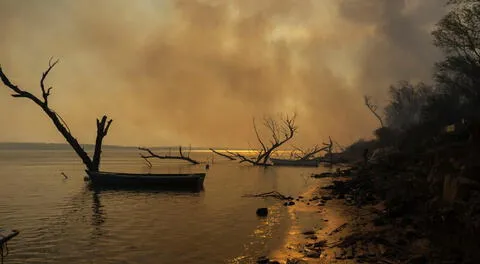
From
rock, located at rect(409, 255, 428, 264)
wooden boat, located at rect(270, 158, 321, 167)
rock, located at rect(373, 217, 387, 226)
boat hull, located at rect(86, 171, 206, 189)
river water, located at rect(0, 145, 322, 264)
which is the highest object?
wooden boat, located at rect(270, 158, 321, 167)

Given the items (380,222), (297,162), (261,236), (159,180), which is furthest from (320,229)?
(297,162)

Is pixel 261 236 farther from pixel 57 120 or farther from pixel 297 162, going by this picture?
pixel 297 162

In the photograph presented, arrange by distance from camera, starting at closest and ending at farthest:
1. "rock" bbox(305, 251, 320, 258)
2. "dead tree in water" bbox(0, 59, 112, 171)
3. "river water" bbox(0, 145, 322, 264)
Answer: "rock" bbox(305, 251, 320, 258) < "river water" bbox(0, 145, 322, 264) < "dead tree in water" bbox(0, 59, 112, 171)

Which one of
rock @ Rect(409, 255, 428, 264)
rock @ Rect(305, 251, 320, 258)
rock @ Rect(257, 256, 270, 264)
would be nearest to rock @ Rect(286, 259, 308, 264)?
rock @ Rect(305, 251, 320, 258)

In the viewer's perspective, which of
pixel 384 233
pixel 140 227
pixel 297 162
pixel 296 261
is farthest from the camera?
pixel 297 162

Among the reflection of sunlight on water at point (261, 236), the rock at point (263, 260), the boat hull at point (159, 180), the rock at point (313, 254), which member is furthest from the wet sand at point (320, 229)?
the boat hull at point (159, 180)

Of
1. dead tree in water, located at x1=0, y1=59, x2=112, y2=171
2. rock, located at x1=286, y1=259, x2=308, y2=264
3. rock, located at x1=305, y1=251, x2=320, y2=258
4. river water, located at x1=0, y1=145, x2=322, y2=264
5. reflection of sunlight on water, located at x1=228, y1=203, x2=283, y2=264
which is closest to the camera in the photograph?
rock, located at x1=286, y1=259, x2=308, y2=264

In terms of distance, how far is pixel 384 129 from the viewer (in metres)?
84.1

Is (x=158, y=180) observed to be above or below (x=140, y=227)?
above

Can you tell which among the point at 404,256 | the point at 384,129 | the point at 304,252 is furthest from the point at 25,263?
the point at 384,129

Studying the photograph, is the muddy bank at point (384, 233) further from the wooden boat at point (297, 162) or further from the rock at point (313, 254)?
the wooden boat at point (297, 162)

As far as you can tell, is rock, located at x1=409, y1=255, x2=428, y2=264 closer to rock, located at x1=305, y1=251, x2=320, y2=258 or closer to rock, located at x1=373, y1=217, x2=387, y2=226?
rock, located at x1=305, y1=251, x2=320, y2=258

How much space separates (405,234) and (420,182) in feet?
20.0

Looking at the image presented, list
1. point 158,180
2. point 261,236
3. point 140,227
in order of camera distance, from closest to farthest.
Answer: point 261,236
point 140,227
point 158,180
